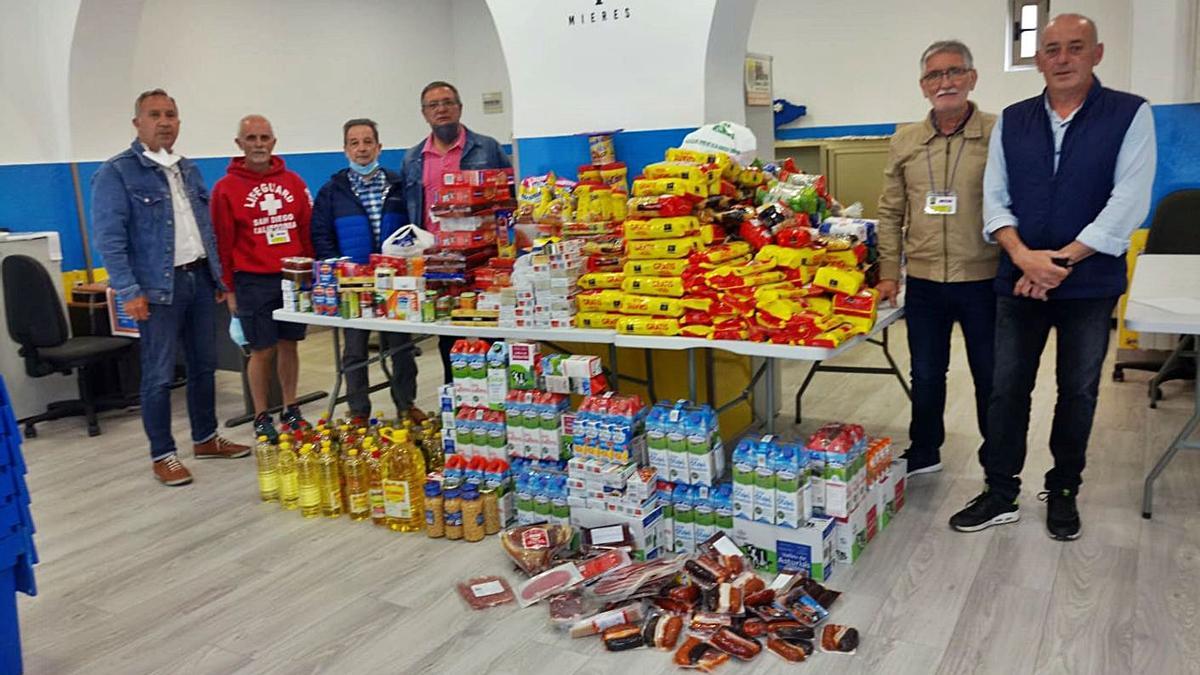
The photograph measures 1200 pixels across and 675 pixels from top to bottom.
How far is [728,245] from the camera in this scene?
354cm

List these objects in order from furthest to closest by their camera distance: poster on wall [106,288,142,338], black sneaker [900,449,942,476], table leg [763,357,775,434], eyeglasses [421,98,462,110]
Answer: poster on wall [106,288,142,338], eyeglasses [421,98,462,110], black sneaker [900,449,942,476], table leg [763,357,775,434]

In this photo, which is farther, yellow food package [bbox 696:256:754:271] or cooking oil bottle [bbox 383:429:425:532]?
cooking oil bottle [bbox 383:429:425:532]

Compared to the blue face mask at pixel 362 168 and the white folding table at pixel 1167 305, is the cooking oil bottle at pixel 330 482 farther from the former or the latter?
the white folding table at pixel 1167 305

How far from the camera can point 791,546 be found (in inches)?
124

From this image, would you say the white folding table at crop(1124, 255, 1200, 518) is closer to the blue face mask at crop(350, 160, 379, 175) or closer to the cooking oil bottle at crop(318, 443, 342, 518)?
the cooking oil bottle at crop(318, 443, 342, 518)

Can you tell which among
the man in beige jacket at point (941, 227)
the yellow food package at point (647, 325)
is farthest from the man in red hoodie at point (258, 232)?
the man in beige jacket at point (941, 227)

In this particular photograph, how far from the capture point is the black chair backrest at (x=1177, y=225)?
4949 mm

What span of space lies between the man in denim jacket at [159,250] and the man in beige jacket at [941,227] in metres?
3.33

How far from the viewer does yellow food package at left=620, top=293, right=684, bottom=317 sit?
11.2 feet

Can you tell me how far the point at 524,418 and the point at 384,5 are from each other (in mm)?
6666

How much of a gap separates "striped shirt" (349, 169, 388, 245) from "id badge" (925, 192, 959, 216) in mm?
2738

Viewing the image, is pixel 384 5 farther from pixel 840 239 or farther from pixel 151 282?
pixel 840 239

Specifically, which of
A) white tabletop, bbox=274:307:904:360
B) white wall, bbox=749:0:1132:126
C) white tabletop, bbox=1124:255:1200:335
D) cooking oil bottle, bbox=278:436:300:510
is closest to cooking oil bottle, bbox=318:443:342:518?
cooking oil bottle, bbox=278:436:300:510

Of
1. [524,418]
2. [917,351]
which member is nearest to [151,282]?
[524,418]
